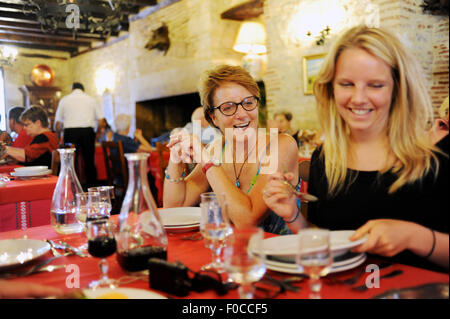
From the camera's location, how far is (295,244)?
3.71 feet

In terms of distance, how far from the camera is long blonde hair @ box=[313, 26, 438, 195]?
1.18 meters

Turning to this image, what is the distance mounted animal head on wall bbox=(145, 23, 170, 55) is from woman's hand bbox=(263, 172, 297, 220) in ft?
24.2

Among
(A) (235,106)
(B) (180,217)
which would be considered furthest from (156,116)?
(B) (180,217)

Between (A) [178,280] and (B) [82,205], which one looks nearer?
(A) [178,280]

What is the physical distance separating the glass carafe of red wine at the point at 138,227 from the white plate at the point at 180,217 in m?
0.33

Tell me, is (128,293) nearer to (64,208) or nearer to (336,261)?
(336,261)

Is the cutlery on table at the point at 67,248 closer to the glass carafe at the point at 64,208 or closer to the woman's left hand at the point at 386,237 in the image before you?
the glass carafe at the point at 64,208

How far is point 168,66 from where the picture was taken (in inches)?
321

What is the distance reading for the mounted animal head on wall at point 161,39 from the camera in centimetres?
801

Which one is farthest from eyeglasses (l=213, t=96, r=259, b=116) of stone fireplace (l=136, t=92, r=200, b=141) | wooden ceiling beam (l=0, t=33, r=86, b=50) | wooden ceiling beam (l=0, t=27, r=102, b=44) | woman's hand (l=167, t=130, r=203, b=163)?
wooden ceiling beam (l=0, t=33, r=86, b=50)

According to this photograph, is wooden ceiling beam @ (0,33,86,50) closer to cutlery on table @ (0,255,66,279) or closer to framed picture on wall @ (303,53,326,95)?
framed picture on wall @ (303,53,326,95)

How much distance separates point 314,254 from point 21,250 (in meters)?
0.88
